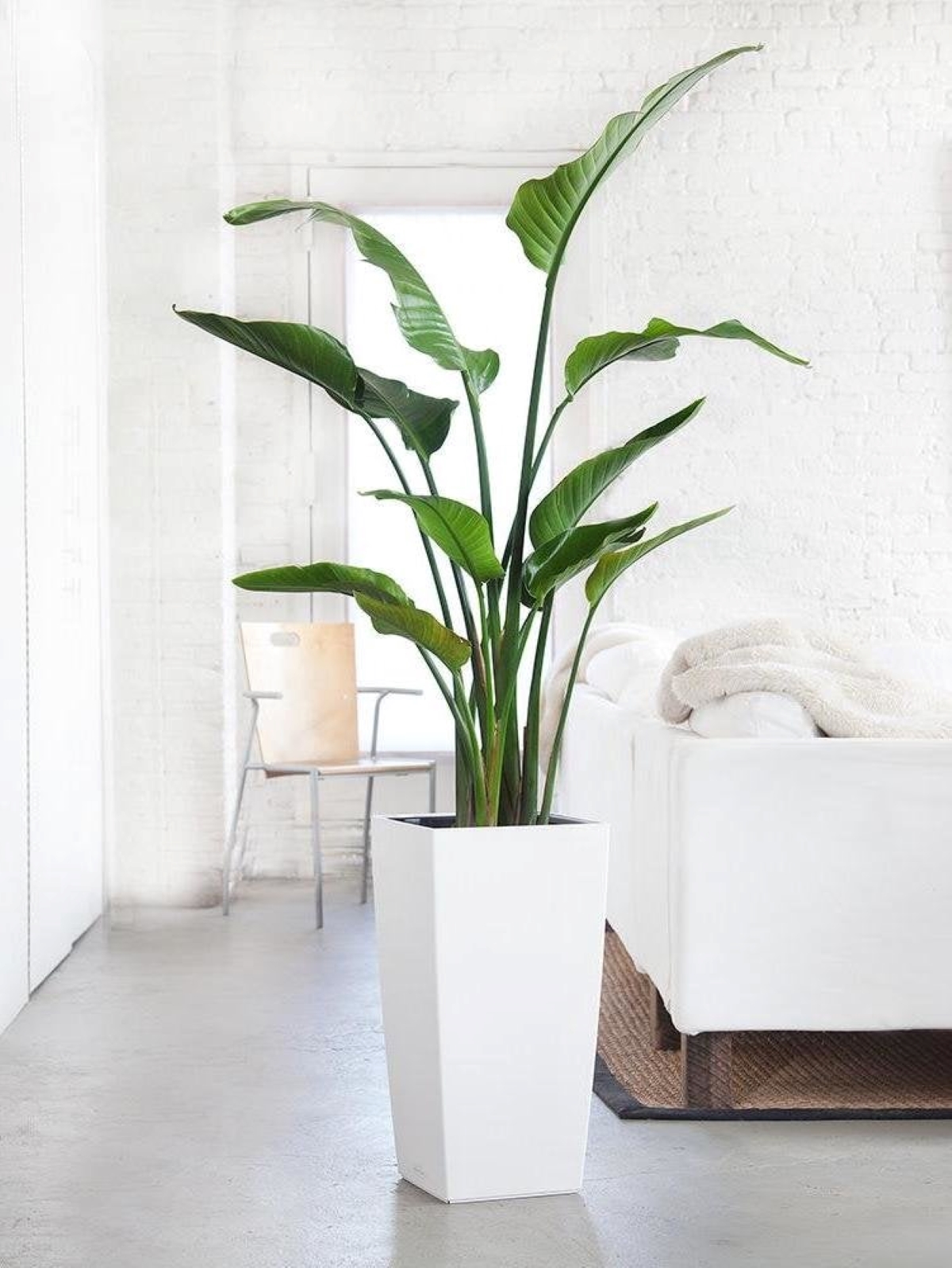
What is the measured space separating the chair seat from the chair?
0.05 metres

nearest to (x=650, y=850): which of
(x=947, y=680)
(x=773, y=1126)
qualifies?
(x=773, y=1126)

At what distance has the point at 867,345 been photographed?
193 inches

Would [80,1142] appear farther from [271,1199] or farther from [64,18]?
[64,18]

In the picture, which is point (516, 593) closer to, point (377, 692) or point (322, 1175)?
point (322, 1175)

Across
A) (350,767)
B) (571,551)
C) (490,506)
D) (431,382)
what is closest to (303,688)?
(350,767)

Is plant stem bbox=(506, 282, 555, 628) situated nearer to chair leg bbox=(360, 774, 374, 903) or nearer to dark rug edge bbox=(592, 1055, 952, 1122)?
dark rug edge bbox=(592, 1055, 952, 1122)

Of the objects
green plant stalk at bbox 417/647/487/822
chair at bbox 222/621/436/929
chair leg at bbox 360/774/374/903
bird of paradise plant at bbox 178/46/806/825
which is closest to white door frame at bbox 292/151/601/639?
chair at bbox 222/621/436/929

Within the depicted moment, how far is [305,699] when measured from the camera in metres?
4.51

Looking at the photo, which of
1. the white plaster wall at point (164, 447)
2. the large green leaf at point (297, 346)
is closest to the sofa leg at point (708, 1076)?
the large green leaf at point (297, 346)

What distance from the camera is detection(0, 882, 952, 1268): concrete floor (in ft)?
6.34

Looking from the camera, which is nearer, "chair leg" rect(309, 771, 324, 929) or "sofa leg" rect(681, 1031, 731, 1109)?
"sofa leg" rect(681, 1031, 731, 1109)

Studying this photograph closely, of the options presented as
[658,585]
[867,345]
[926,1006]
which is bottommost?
[926,1006]

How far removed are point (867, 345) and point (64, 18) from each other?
2583 millimetres

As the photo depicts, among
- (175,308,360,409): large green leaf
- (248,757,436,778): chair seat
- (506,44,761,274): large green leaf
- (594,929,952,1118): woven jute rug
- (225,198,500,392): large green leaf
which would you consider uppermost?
(506,44,761,274): large green leaf
